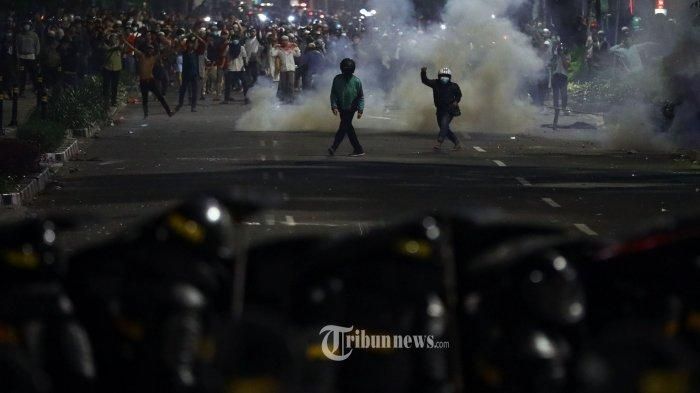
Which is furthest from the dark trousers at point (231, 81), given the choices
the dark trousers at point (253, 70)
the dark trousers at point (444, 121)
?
the dark trousers at point (444, 121)

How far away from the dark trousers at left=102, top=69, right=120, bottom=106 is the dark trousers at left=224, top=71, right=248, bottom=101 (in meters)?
5.44

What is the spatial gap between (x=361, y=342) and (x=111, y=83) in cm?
3545

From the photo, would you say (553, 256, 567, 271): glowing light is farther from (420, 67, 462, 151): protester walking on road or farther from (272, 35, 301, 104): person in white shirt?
(272, 35, 301, 104): person in white shirt

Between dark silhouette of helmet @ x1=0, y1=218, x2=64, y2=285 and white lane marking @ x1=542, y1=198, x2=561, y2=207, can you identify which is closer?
dark silhouette of helmet @ x1=0, y1=218, x2=64, y2=285

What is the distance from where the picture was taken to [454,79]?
38.1 metres

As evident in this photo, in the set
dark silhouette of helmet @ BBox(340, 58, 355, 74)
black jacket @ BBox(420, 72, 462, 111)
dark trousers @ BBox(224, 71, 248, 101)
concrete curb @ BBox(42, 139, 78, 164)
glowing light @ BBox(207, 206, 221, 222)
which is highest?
glowing light @ BBox(207, 206, 221, 222)

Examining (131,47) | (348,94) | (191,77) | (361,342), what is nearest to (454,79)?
(191,77)

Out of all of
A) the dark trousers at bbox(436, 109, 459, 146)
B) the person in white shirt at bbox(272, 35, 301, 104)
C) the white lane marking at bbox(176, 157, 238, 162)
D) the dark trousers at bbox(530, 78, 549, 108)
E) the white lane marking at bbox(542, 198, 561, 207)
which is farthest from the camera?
the person in white shirt at bbox(272, 35, 301, 104)

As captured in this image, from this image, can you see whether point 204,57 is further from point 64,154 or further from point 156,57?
point 64,154

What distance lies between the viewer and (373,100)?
42125mm

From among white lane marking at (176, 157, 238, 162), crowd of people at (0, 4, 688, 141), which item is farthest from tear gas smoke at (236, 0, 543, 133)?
white lane marking at (176, 157, 238, 162)

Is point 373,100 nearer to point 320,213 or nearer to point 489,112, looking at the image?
point 489,112

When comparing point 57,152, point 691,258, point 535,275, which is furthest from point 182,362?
point 57,152

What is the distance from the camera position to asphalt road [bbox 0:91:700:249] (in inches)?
662
